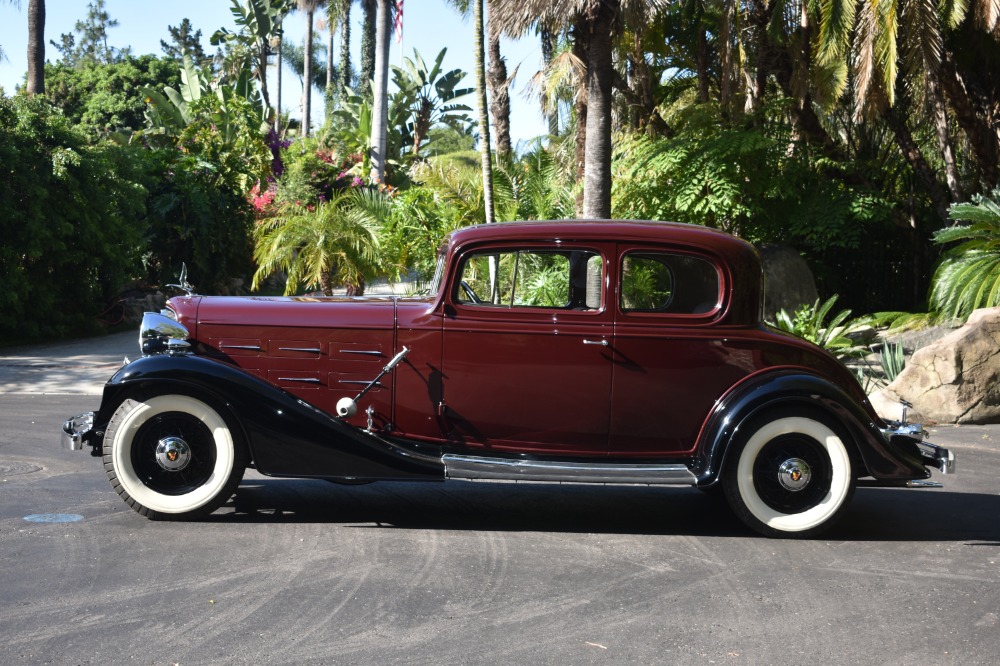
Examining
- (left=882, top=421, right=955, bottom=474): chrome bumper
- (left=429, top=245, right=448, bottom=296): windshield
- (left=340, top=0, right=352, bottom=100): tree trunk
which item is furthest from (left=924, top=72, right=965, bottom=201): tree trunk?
(left=340, top=0, right=352, bottom=100): tree trunk

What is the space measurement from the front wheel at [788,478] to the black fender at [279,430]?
5.86 feet

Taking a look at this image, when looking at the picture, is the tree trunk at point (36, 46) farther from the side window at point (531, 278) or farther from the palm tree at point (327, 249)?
the side window at point (531, 278)

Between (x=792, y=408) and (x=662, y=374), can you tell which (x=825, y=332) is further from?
(x=662, y=374)

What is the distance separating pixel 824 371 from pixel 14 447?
6.39 m

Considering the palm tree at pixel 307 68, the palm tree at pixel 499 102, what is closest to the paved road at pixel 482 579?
the palm tree at pixel 499 102

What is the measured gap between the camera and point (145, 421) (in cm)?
579

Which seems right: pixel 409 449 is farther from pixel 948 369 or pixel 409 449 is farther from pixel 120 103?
pixel 120 103

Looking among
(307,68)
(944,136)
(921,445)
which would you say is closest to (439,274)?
(921,445)

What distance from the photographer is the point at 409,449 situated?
232 inches

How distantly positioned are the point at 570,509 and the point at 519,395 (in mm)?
1090

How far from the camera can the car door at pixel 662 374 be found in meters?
5.92

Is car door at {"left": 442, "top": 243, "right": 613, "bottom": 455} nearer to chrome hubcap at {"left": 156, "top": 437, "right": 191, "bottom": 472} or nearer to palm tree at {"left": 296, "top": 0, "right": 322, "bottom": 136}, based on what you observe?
chrome hubcap at {"left": 156, "top": 437, "right": 191, "bottom": 472}

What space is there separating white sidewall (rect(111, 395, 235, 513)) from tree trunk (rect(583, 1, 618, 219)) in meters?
8.84

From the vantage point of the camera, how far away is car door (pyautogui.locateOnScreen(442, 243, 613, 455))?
5906 millimetres
